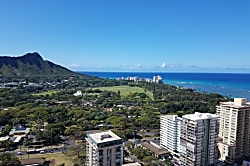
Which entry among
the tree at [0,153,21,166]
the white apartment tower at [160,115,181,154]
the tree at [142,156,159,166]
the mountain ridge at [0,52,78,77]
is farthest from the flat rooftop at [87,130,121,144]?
the mountain ridge at [0,52,78,77]

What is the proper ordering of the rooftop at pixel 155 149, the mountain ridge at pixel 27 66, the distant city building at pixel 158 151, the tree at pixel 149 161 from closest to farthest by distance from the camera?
the tree at pixel 149 161, the distant city building at pixel 158 151, the rooftop at pixel 155 149, the mountain ridge at pixel 27 66

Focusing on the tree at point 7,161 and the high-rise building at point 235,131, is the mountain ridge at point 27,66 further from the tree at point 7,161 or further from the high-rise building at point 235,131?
the high-rise building at point 235,131

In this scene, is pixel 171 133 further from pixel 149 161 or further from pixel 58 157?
pixel 58 157

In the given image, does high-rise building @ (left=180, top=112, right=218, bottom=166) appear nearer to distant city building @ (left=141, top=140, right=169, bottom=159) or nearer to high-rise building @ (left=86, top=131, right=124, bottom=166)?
distant city building @ (left=141, top=140, right=169, bottom=159)

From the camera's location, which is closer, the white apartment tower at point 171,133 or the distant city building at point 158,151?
the distant city building at point 158,151

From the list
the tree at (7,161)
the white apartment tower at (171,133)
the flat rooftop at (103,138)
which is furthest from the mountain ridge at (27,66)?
the flat rooftop at (103,138)

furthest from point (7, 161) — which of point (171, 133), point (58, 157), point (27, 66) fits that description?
point (27, 66)

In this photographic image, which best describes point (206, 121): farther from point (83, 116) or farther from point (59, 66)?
point (59, 66)
